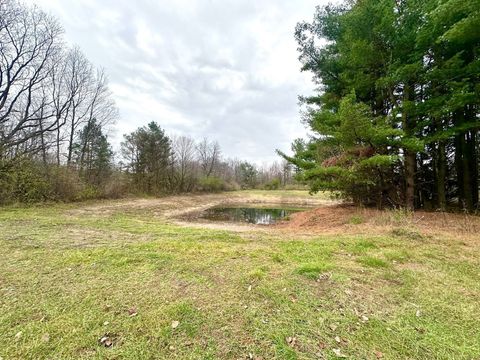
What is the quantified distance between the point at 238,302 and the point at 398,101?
11.0 metres

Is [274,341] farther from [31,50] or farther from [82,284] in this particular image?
[31,50]

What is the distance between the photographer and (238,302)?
8.86 feet

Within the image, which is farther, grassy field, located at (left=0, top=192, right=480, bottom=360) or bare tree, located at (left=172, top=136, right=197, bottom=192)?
bare tree, located at (left=172, top=136, right=197, bottom=192)

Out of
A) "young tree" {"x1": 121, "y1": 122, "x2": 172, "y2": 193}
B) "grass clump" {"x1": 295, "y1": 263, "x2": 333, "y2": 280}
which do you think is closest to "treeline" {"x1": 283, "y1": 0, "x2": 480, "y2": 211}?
"grass clump" {"x1": 295, "y1": 263, "x2": 333, "y2": 280}

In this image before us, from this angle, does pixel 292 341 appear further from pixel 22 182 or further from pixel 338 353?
pixel 22 182

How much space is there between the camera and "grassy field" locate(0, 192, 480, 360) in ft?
6.78

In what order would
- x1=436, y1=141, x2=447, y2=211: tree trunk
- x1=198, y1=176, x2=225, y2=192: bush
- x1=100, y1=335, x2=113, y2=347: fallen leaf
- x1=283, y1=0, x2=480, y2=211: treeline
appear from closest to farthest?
1. x1=100, y1=335, x2=113, y2=347: fallen leaf
2. x1=283, y1=0, x2=480, y2=211: treeline
3. x1=436, y1=141, x2=447, y2=211: tree trunk
4. x1=198, y1=176, x2=225, y2=192: bush

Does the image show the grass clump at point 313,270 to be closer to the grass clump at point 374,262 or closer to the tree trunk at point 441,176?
the grass clump at point 374,262

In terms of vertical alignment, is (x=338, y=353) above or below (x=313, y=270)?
below

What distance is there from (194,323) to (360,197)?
10586 millimetres

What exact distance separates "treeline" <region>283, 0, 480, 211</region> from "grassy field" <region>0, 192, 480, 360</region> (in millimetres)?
4622

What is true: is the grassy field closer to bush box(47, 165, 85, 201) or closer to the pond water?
the pond water

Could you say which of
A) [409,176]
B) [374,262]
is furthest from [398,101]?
[374,262]

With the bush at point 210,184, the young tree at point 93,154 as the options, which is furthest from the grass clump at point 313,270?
the bush at point 210,184
